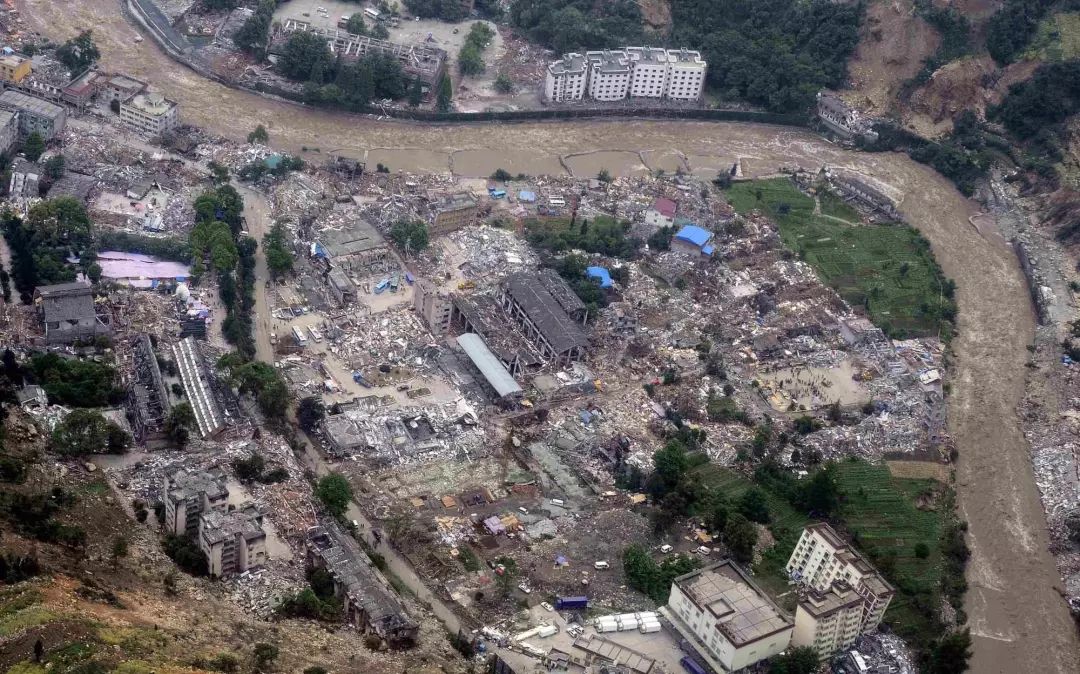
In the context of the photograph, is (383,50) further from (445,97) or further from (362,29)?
(445,97)

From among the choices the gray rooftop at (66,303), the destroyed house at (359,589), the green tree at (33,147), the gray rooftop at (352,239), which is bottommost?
the destroyed house at (359,589)

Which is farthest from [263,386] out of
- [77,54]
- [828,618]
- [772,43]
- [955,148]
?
[955,148]

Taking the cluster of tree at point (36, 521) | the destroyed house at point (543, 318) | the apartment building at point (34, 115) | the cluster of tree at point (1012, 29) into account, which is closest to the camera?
the cluster of tree at point (36, 521)

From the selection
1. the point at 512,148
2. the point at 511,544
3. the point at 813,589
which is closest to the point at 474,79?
the point at 512,148

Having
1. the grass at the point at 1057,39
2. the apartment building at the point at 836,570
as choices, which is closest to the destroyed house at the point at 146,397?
the apartment building at the point at 836,570

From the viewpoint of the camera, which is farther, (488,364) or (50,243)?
(50,243)

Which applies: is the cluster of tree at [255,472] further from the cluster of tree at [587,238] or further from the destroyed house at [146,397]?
the cluster of tree at [587,238]

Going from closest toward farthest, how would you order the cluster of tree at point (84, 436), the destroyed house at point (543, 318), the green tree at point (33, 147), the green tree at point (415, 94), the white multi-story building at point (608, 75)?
the cluster of tree at point (84, 436) → the destroyed house at point (543, 318) → the green tree at point (33, 147) → the green tree at point (415, 94) → the white multi-story building at point (608, 75)
